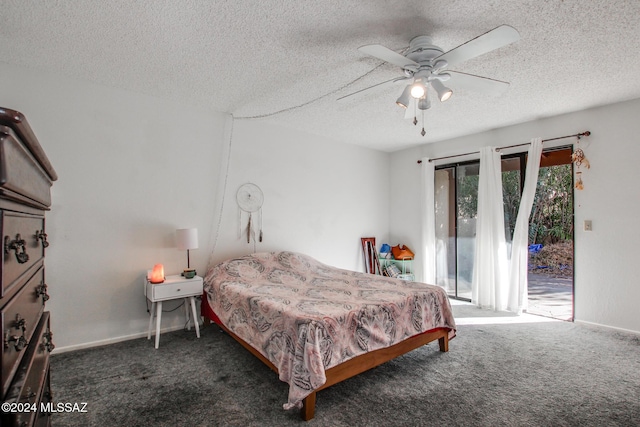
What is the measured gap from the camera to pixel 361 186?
5.15 metres

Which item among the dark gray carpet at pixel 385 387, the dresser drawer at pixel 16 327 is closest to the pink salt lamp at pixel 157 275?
the dark gray carpet at pixel 385 387

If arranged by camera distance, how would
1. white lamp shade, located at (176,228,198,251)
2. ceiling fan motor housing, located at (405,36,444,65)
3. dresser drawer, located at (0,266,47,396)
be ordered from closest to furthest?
1. dresser drawer, located at (0,266,47,396)
2. ceiling fan motor housing, located at (405,36,444,65)
3. white lamp shade, located at (176,228,198,251)

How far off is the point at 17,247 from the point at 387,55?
1959 millimetres

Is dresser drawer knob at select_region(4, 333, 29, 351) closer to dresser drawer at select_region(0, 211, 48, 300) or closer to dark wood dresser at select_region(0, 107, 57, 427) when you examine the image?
dark wood dresser at select_region(0, 107, 57, 427)

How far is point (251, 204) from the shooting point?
386 cm

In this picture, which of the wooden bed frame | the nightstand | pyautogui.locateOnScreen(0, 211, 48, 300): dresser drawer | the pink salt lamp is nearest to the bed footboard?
the wooden bed frame

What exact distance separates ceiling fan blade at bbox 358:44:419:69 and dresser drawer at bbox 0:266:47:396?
6.02 feet

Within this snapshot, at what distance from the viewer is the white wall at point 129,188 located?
8.86ft

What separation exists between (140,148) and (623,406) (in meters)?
4.35

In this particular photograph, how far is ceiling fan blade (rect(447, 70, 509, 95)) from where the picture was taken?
7.04 feet

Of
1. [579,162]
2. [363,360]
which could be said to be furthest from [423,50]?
[579,162]

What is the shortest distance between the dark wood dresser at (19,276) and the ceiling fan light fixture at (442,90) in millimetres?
2164

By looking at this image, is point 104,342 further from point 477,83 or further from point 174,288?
point 477,83

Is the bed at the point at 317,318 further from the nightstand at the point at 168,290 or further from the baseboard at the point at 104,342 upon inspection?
the baseboard at the point at 104,342
